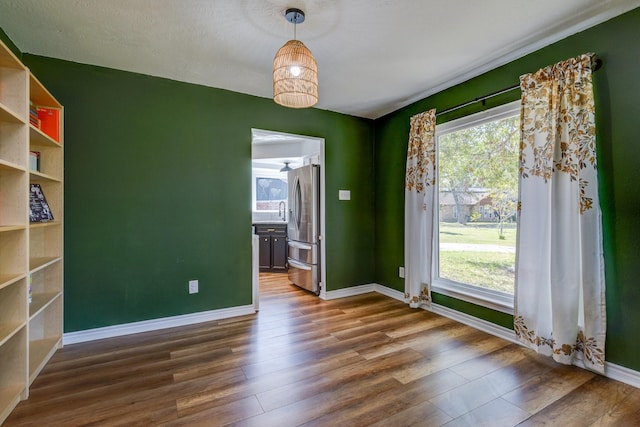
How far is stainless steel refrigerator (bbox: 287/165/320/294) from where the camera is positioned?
13.3 feet

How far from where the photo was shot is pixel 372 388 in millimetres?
1940

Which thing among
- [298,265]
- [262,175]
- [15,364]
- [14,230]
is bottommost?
[15,364]

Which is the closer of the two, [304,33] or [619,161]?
[619,161]

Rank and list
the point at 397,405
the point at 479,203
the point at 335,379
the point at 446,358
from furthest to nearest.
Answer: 1. the point at 479,203
2. the point at 446,358
3. the point at 335,379
4. the point at 397,405

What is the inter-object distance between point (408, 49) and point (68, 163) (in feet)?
10.0

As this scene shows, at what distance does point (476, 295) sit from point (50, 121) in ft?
13.3

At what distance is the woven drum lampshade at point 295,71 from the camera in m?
1.85

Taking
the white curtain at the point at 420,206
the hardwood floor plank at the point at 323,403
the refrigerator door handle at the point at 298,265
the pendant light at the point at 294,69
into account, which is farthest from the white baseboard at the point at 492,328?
the pendant light at the point at 294,69

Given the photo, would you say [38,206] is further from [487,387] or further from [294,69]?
[487,387]

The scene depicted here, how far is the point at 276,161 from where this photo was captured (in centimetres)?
594

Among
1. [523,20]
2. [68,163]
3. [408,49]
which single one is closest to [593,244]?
[523,20]

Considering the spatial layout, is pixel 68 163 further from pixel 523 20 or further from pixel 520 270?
pixel 520 270

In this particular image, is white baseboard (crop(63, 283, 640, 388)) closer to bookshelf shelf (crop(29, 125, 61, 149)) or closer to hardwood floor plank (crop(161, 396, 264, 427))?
hardwood floor plank (crop(161, 396, 264, 427))

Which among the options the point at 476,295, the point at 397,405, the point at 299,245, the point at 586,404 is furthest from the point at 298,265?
the point at 586,404
